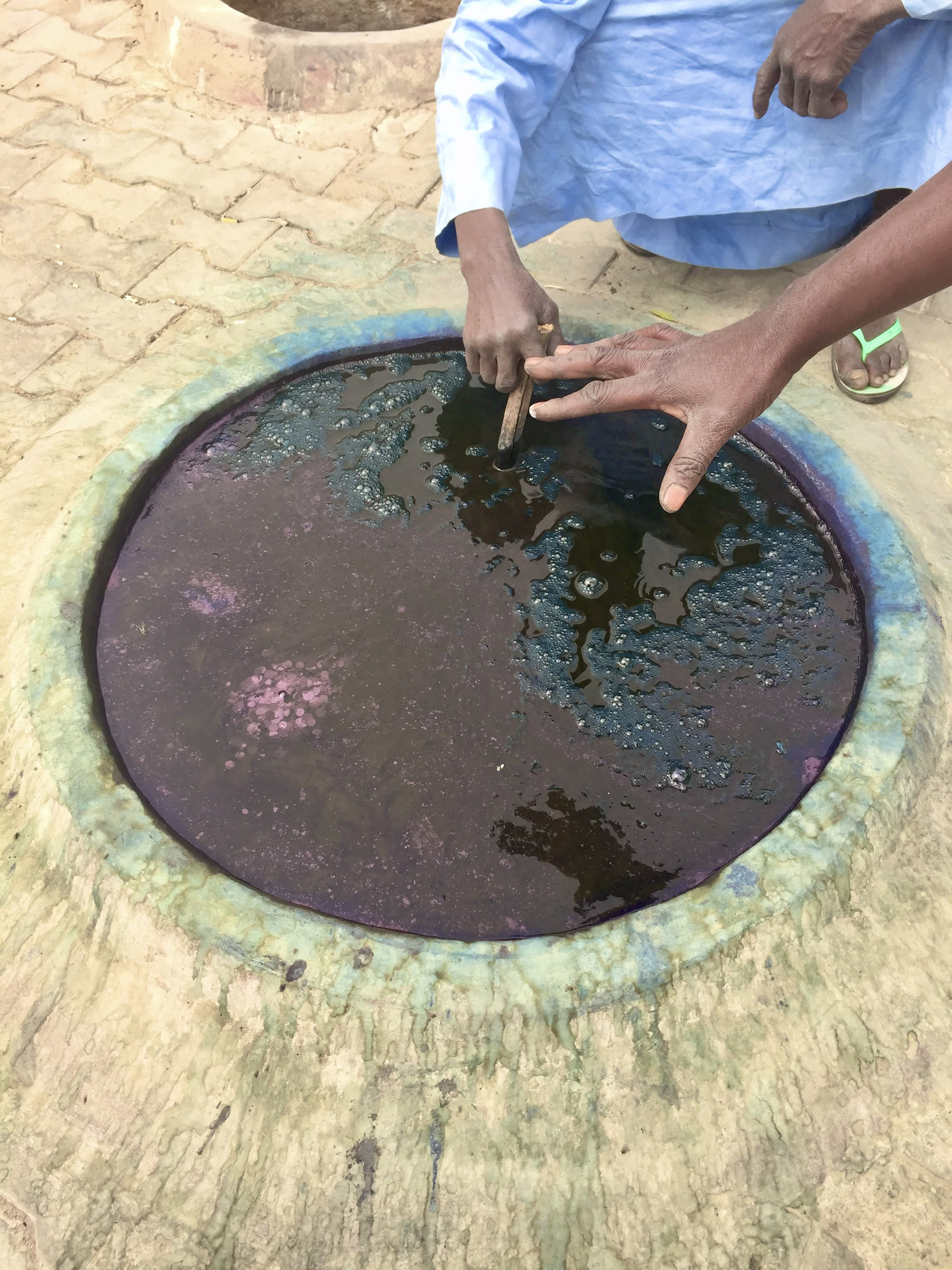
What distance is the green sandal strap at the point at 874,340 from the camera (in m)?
2.42

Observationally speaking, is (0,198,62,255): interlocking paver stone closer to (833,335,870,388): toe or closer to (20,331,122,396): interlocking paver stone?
(20,331,122,396): interlocking paver stone

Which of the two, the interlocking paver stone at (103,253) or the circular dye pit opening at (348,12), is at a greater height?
the circular dye pit opening at (348,12)

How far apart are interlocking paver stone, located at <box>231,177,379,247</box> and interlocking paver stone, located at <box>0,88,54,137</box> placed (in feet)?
3.11

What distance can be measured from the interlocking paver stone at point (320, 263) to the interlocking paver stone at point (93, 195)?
50cm

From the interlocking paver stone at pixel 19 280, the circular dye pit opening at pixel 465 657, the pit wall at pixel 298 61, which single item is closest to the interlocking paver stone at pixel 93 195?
the interlocking paver stone at pixel 19 280

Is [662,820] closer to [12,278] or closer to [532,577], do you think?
[532,577]

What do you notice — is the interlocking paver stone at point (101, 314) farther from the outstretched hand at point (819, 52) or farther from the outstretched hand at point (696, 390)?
the outstretched hand at point (819, 52)

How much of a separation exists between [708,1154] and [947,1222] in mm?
370

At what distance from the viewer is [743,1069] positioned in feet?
4.71

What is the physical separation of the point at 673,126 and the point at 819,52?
41 centimetres

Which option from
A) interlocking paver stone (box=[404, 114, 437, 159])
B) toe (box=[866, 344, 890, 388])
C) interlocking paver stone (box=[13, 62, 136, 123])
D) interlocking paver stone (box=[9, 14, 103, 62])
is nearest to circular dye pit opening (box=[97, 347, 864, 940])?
toe (box=[866, 344, 890, 388])

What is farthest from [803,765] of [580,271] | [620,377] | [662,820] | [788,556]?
[580,271]

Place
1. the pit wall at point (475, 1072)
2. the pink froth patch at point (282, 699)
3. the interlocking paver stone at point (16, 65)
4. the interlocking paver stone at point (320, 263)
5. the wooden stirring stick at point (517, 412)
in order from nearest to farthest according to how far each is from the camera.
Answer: the pit wall at point (475, 1072)
the pink froth patch at point (282, 699)
the wooden stirring stick at point (517, 412)
the interlocking paver stone at point (320, 263)
the interlocking paver stone at point (16, 65)

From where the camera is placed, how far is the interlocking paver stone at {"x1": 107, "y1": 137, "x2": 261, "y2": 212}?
302cm
